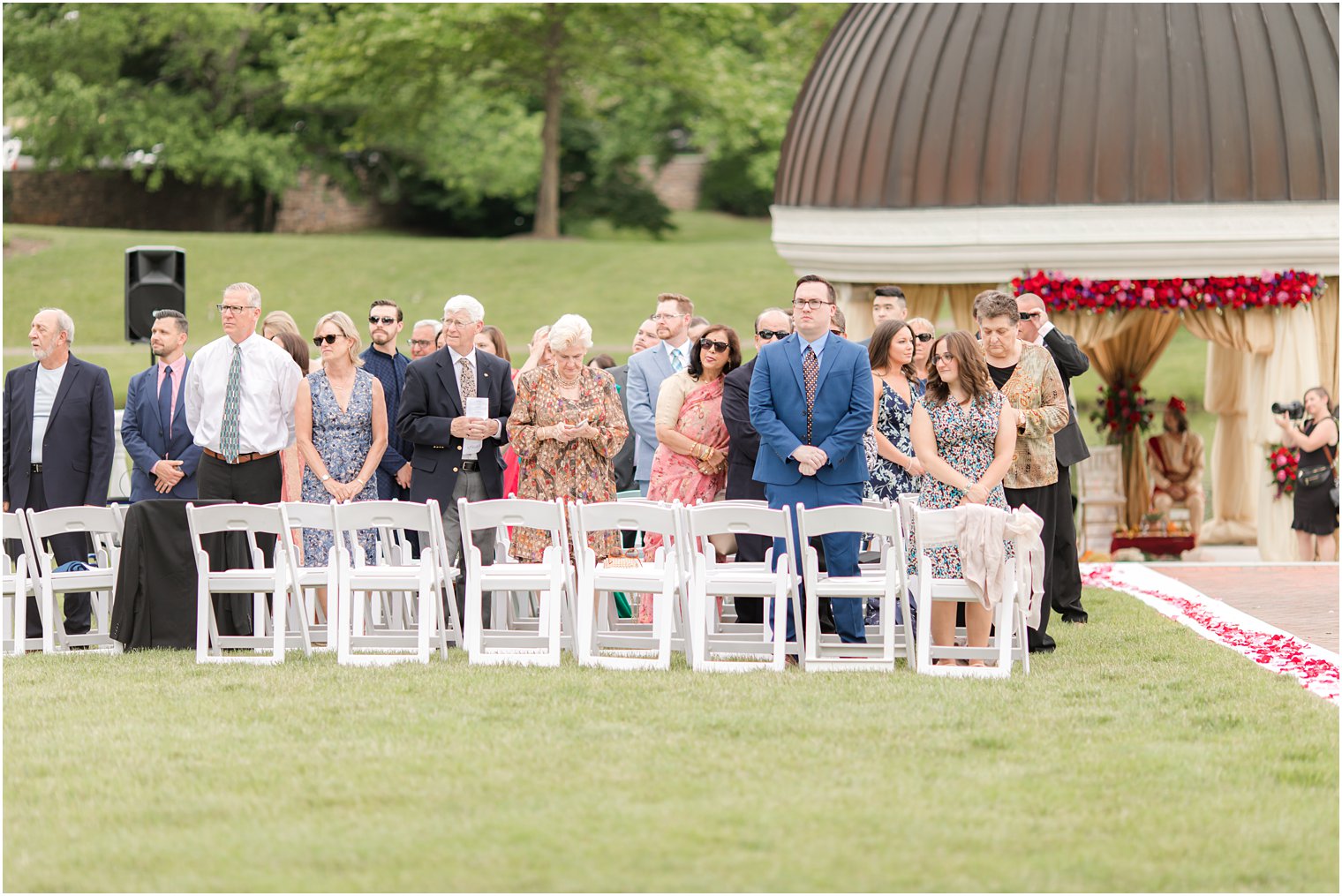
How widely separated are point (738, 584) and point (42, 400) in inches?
174

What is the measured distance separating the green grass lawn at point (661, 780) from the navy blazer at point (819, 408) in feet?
3.94

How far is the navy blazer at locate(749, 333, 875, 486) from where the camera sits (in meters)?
8.47

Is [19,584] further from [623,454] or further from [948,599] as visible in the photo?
[948,599]

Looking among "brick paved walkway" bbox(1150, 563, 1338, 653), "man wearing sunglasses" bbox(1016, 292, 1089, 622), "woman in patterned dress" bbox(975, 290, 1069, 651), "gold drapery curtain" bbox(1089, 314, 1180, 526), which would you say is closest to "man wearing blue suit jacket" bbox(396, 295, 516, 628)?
"woman in patterned dress" bbox(975, 290, 1069, 651)

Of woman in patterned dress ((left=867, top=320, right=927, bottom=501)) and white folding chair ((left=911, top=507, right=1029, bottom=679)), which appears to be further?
woman in patterned dress ((left=867, top=320, right=927, bottom=501))

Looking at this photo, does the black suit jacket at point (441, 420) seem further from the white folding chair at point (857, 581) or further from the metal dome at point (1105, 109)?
the metal dome at point (1105, 109)

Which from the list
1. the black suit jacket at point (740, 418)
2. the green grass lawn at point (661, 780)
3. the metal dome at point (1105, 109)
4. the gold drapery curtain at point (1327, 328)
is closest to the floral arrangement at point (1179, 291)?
the gold drapery curtain at point (1327, 328)

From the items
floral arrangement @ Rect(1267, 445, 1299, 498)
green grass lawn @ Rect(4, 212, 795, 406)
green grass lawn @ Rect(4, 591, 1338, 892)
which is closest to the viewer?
green grass lawn @ Rect(4, 591, 1338, 892)

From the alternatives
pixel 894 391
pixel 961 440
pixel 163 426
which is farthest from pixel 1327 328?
pixel 163 426

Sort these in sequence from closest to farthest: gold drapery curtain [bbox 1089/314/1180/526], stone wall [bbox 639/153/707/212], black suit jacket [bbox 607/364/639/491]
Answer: black suit jacket [bbox 607/364/639/491], gold drapery curtain [bbox 1089/314/1180/526], stone wall [bbox 639/153/707/212]

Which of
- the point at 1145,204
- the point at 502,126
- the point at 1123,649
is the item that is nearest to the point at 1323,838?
the point at 1123,649

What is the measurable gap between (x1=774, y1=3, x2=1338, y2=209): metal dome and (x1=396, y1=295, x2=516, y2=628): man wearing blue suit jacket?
659 cm

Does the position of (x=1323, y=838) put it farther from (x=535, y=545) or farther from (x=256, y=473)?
(x=256, y=473)

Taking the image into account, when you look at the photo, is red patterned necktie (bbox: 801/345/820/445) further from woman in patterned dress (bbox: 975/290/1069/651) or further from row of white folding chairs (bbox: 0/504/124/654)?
row of white folding chairs (bbox: 0/504/124/654)
